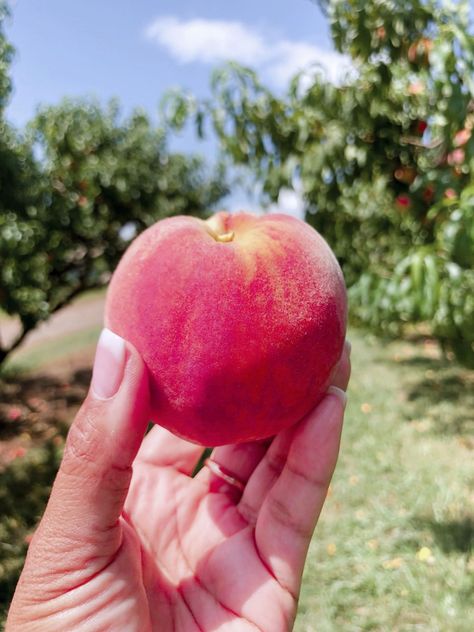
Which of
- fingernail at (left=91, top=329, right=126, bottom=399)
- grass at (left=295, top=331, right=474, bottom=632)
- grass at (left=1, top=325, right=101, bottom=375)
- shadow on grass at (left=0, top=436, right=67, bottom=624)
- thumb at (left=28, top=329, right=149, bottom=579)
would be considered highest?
fingernail at (left=91, top=329, right=126, bottom=399)

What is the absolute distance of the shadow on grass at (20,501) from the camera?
9.41ft

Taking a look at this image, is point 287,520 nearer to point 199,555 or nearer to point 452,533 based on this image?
point 199,555

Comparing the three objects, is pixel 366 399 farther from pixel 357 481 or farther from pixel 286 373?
pixel 286 373

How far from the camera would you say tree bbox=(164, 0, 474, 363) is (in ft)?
6.53

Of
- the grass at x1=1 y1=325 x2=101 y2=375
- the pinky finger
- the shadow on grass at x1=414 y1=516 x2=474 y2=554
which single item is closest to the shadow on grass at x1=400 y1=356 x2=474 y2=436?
the shadow on grass at x1=414 y1=516 x2=474 y2=554

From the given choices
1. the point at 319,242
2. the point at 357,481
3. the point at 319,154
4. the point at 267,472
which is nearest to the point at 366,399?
the point at 357,481

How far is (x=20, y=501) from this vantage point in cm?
369

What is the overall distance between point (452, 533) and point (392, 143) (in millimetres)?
1874

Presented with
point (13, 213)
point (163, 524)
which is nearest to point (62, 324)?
point (13, 213)

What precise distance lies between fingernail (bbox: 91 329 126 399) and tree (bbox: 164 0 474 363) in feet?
4.27

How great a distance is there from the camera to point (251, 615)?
3.98ft

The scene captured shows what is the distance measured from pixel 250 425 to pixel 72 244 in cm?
581

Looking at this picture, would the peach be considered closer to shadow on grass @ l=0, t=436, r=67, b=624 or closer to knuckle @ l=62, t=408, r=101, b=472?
knuckle @ l=62, t=408, r=101, b=472

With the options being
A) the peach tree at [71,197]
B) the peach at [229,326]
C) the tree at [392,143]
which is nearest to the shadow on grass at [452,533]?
the tree at [392,143]
